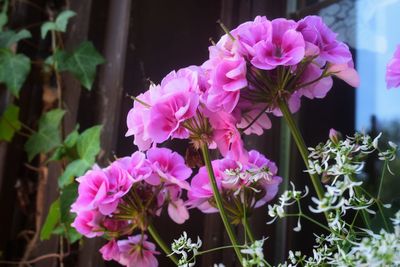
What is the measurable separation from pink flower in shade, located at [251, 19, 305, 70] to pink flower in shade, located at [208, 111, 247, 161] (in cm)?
7

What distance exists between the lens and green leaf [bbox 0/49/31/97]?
116 cm

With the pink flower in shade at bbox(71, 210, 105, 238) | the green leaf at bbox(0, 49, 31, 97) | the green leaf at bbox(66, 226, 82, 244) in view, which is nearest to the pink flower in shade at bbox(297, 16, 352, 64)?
the pink flower in shade at bbox(71, 210, 105, 238)

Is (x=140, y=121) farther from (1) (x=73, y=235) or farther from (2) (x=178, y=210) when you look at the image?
(1) (x=73, y=235)

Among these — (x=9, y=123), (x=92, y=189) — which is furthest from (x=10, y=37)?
(x=92, y=189)

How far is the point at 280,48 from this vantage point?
51 cm

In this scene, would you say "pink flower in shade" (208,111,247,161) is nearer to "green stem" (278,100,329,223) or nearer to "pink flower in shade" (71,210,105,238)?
"green stem" (278,100,329,223)

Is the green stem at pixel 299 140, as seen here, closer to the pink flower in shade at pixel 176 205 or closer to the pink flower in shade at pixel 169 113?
the pink flower in shade at pixel 169 113

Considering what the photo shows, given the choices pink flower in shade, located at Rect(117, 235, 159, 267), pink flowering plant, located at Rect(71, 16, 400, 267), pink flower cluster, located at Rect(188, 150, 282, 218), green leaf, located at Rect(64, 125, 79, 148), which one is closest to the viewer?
pink flowering plant, located at Rect(71, 16, 400, 267)

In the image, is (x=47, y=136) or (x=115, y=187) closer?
(x=115, y=187)

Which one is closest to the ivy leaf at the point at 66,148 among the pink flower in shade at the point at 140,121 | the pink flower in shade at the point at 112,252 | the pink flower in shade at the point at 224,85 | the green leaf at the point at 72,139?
the green leaf at the point at 72,139

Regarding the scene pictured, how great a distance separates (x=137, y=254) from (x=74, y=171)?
0.37 metres

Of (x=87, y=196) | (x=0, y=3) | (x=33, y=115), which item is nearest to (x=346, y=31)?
(x=87, y=196)

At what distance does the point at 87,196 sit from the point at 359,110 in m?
0.57

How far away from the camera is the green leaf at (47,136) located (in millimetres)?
1148
